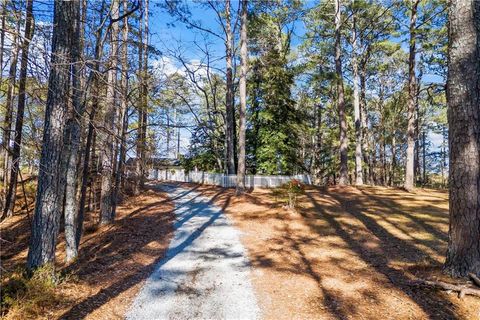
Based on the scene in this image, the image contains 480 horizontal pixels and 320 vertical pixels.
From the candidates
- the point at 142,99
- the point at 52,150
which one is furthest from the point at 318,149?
the point at 52,150

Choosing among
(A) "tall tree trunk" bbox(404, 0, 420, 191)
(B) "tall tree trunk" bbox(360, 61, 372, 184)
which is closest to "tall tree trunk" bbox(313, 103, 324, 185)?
(B) "tall tree trunk" bbox(360, 61, 372, 184)

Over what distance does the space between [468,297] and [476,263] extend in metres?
0.62

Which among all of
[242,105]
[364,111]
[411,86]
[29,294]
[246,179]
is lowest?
[29,294]

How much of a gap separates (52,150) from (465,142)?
6434 millimetres

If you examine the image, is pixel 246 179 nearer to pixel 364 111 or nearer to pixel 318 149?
pixel 318 149

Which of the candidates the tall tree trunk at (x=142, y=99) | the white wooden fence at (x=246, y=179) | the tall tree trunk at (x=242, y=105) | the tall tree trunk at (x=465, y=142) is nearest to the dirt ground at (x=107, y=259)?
the tall tree trunk at (x=142, y=99)

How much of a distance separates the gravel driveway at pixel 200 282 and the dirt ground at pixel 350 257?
0.30m

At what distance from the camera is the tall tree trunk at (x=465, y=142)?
4.49m

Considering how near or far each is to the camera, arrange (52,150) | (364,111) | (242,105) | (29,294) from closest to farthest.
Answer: (29,294) → (52,150) → (242,105) → (364,111)

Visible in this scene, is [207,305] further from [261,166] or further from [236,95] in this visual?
[236,95]

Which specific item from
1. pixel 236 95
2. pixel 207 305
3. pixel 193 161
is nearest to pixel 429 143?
pixel 236 95

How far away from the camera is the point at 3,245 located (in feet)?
30.2

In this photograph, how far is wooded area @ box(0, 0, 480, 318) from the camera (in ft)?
15.0

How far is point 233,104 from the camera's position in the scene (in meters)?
20.9
